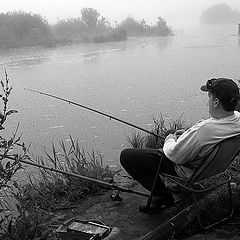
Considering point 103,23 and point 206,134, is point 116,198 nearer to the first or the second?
point 206,134

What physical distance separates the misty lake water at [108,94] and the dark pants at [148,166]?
217cm

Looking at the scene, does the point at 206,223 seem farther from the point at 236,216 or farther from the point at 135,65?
the point at 135,65

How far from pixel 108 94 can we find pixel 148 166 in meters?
7.08

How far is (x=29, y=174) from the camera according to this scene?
4695mm

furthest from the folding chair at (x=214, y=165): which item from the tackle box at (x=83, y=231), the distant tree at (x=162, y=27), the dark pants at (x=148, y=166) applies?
the distant tree at (x=162, y=27)

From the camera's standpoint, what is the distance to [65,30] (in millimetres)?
33906

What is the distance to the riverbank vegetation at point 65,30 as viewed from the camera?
1133 inches

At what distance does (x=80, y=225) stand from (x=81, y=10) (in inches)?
1371

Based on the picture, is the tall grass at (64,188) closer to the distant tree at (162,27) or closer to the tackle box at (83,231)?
the tackle box at (83,231)

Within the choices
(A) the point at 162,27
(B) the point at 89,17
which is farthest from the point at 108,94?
(A) the point at 162,27

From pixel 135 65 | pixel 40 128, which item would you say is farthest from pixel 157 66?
pixel 40 128

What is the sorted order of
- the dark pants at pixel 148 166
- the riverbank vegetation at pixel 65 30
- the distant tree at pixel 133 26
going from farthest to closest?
the distant tree at pixel 133 26
the riverbank vegetation at pixel 65 30
the dark pants at pixel 148 166

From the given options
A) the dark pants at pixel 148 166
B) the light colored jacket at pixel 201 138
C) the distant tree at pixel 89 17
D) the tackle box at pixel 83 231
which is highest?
the distant tree at pixel 89 17

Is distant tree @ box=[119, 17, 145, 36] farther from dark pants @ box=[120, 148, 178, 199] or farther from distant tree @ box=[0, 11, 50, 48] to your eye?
dark pants @ box=[120, 148, 178, 199]
